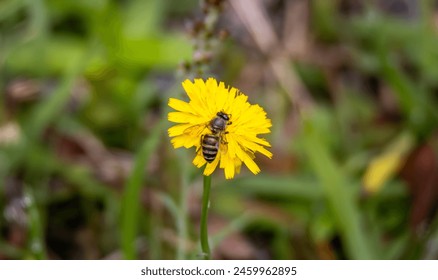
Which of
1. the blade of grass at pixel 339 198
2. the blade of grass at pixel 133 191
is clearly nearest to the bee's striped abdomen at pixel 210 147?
the blade of grass at pixel 133 191

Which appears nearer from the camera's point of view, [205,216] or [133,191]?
[205,216]

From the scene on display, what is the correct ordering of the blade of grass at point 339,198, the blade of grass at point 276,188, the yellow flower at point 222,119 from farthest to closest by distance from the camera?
the blade of grass at point 276,188 → the blade of grass at point 339,198 → the yellow flower at point 222,119

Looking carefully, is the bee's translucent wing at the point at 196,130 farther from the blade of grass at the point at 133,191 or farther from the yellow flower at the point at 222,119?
the blade of grass at the point at 133,191

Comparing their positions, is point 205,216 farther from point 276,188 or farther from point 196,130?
point 276,188

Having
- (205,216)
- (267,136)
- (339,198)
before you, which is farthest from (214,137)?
(267,136)

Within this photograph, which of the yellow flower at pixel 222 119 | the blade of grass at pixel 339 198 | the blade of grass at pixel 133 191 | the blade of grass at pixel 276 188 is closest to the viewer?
the yellow flower at pixel 222 119

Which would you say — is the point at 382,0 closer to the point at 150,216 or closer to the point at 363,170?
the point at 363,170
